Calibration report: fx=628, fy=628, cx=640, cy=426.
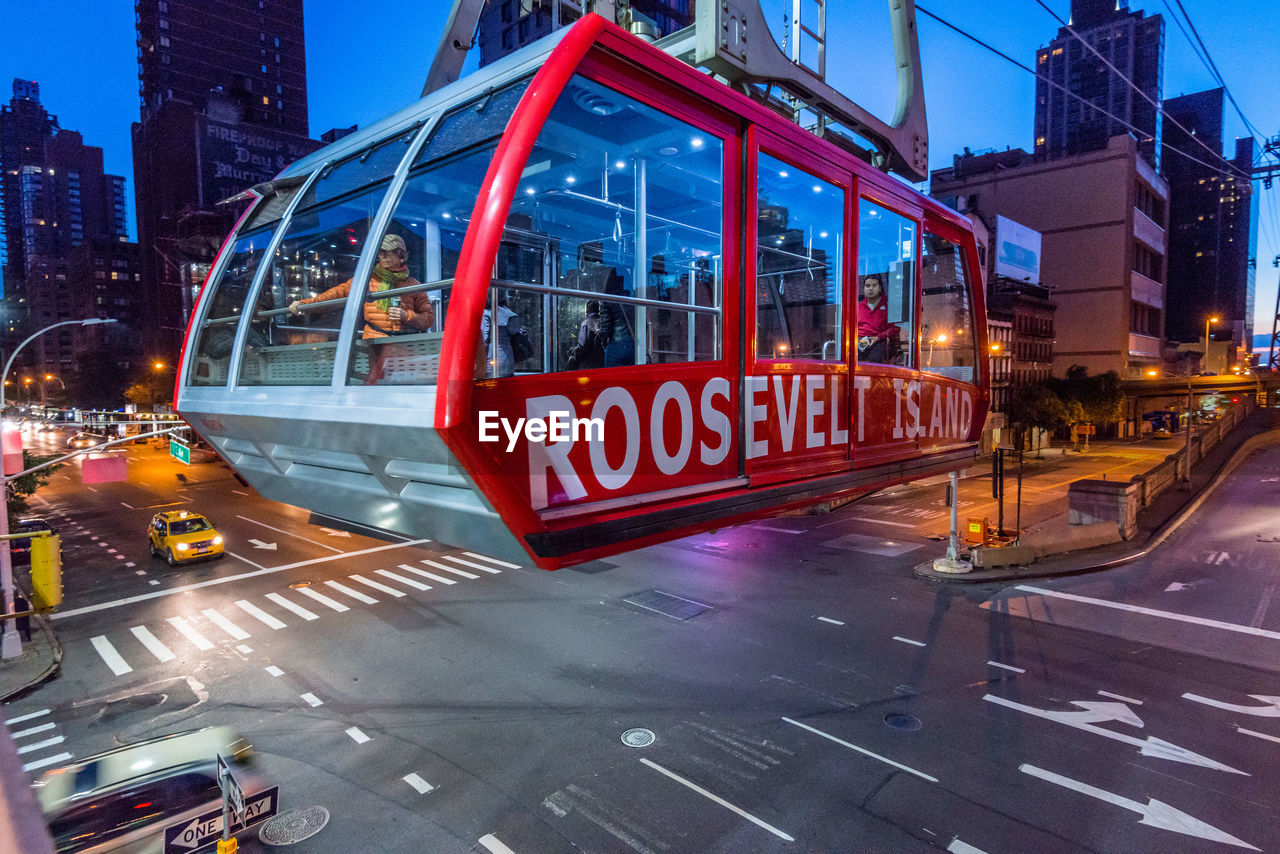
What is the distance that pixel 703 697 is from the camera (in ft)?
37.7

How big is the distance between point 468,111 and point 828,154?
302cm

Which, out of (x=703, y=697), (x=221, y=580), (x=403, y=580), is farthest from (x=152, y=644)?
(x=703, y=697)

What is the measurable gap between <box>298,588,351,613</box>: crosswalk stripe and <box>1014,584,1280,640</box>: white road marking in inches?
744

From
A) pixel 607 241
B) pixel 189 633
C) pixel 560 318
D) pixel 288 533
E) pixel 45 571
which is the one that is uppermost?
pixel 607 241

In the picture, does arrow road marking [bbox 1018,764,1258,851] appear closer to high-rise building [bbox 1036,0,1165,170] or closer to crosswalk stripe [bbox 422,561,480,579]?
crosswalk stripe [bbox 422,561,480,579]

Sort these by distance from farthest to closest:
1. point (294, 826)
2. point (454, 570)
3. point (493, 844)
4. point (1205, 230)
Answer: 1. point (1205, 230)
2. point (454, 570)
3. point (294, 826)
4. point (493, 844)

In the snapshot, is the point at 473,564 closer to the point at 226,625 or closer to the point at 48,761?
the point at 226,625

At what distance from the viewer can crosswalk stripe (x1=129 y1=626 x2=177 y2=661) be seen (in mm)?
13617

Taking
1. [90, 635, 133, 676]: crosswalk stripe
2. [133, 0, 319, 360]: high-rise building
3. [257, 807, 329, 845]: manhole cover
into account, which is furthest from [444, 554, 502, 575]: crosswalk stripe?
[133, 0, 319, 360]: high-rise building

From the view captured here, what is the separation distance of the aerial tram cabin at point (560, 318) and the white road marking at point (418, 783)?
20.7 ft

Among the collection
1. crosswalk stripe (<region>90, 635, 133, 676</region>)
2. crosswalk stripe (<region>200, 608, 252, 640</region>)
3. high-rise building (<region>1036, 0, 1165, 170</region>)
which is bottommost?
crosswalk stripe (<region>90, 635, 133, 676</region>)

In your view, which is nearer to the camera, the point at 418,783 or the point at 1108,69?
the point at 418,783

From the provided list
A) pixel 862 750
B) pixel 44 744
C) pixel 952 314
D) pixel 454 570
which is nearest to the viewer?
pixel 952 314

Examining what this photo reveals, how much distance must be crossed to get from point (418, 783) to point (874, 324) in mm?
8828
